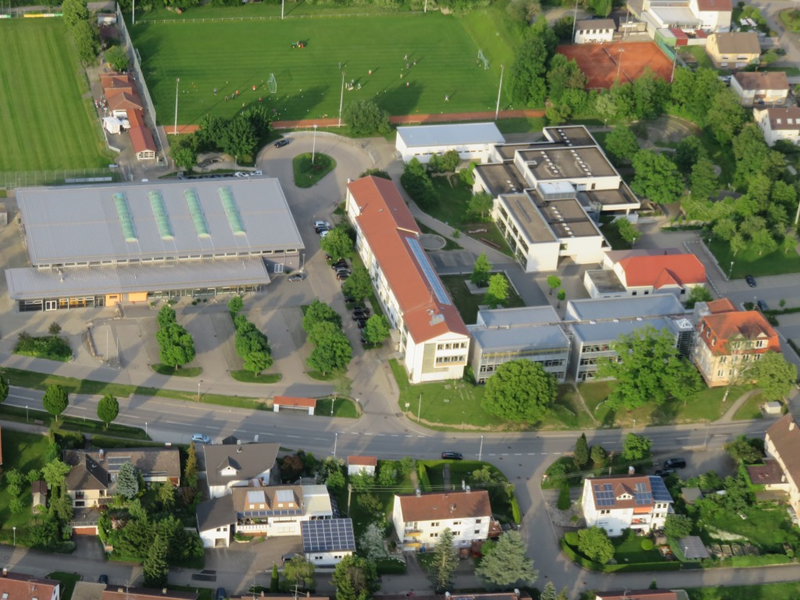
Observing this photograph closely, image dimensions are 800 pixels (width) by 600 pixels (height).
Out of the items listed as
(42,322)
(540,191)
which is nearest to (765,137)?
(540,191)

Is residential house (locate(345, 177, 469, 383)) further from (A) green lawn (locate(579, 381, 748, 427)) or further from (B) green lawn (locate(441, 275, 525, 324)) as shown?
(A) green lawn (locate(579, 381, 748, 427))

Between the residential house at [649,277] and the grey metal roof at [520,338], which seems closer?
the grey metal roof at [520,338]

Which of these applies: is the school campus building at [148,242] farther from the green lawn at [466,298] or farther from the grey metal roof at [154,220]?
the green lawn at [466,298]

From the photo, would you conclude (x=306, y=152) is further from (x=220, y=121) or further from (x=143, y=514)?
(x=143, y=514)

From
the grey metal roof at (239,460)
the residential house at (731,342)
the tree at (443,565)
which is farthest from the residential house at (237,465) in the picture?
the residential house at (731,342)

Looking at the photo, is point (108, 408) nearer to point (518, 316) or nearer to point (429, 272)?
point (429, 272)

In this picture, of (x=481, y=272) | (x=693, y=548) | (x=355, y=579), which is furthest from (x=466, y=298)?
(x=355, y=579)
